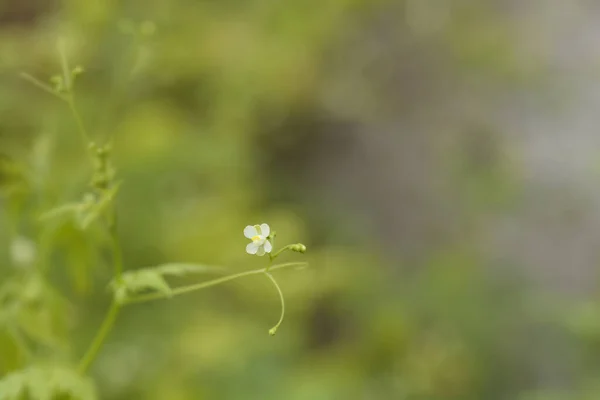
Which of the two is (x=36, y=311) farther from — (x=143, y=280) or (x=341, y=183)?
(x=341, y=183)

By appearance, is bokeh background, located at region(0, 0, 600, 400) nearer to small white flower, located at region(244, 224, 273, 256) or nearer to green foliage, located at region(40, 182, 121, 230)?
green foliage, located at region(40, 182, 121, 230)

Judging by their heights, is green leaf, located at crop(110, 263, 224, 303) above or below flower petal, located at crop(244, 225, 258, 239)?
below

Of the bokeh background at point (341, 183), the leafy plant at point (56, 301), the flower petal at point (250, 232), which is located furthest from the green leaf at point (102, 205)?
the bokeh background at point (341, 183)

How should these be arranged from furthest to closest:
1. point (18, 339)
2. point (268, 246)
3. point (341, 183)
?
point (341, 183), point (18, 339), point (268, 246)

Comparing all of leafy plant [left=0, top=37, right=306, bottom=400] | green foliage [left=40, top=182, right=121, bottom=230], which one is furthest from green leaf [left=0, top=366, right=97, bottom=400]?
green foliage [left=40, top=182, right=121, bottom=230]

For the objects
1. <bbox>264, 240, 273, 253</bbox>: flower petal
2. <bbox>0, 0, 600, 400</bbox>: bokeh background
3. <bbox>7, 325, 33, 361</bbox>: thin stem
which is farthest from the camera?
<bbox>0, 0, 600, 400</bbox>: bokeh background

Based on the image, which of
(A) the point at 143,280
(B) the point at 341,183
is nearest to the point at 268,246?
(A) the point at 143,280
